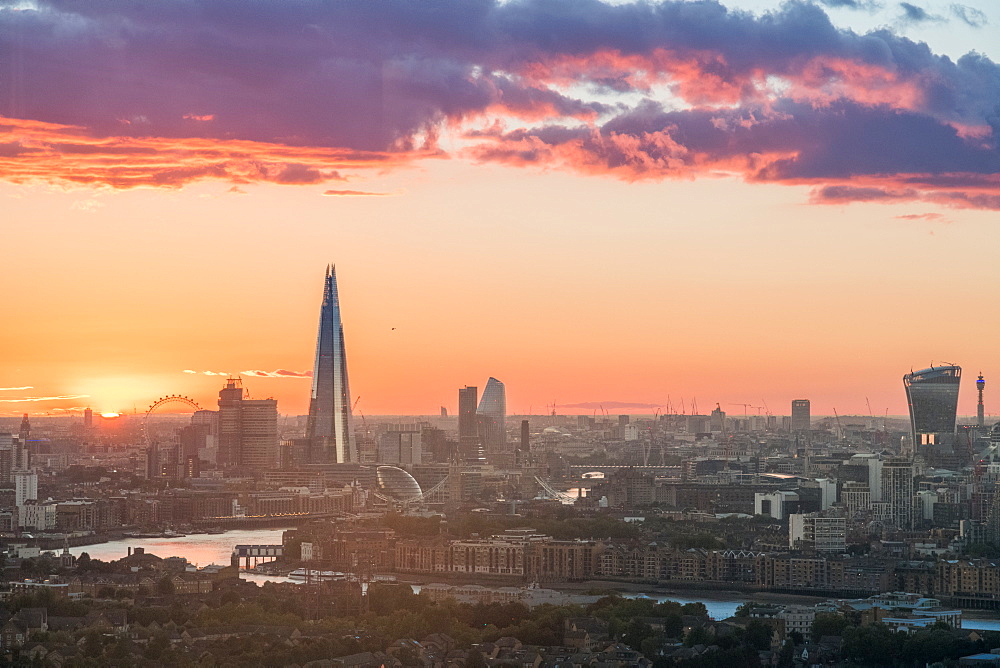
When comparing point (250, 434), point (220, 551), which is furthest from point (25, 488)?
point (250, 434)

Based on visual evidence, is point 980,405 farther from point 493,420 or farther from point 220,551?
point 220,551

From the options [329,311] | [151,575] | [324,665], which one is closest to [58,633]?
[324,665]

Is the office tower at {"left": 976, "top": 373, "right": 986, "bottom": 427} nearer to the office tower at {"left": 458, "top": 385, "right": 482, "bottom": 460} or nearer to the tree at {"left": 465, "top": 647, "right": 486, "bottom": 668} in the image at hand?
the office tower at {"left": 458, "top": 385, "right": 482, "bottom": 460}

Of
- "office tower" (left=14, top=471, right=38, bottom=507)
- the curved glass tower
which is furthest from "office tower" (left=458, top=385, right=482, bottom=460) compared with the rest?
"office tower" (left=14, top=471, right=38, bottom=507)

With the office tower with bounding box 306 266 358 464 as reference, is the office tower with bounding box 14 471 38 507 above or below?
below

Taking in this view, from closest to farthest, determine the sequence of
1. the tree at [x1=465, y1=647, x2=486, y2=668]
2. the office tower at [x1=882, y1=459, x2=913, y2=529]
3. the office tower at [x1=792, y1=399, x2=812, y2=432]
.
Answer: the tree at [x1=465, y1=647, x2=486, y2=668] → the office tower at [x1=882, y1=459, x2=913, y2=529] → the office tower at [x1=792, y1=399, x2=812, y2=432]

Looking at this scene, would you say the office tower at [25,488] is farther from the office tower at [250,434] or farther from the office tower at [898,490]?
the office tower at [898,490]

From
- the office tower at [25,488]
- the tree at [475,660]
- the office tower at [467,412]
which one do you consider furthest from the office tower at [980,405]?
the tree at [475,660]
